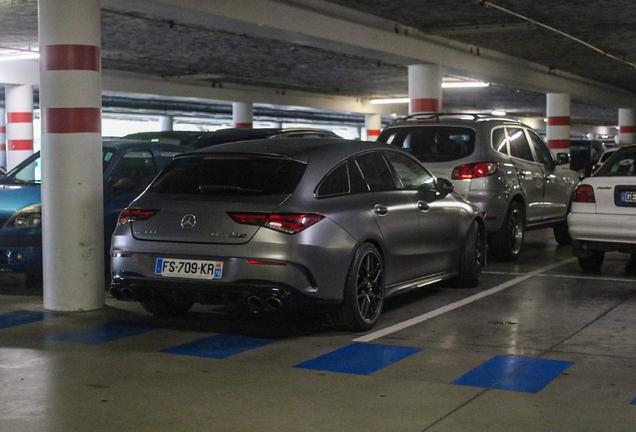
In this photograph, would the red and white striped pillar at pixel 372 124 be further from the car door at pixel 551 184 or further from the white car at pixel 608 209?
the white car at pixel 608 209

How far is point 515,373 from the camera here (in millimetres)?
6008

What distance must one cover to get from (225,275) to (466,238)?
10.7 feet

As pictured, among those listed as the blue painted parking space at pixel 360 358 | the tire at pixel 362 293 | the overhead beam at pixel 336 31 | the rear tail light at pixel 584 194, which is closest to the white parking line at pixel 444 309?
the tire at pixel 362 293

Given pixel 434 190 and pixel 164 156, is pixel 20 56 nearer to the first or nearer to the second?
pixel 164 156

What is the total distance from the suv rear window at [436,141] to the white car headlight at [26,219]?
4.32 meters

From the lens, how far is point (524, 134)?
12398 millimetres

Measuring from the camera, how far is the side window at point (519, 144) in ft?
39.2

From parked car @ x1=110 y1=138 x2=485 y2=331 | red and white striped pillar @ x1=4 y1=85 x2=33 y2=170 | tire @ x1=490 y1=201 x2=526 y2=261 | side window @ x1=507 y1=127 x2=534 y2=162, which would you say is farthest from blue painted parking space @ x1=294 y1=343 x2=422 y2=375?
red and white striped pillar @ x1=4 y1=85 x2=33 y2=170

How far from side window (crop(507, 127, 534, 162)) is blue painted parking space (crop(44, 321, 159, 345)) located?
5908 mm

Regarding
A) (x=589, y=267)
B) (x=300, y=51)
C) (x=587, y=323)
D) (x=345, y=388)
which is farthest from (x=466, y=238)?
(x=300, y=51)

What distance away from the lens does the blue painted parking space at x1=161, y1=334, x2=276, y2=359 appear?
667cm

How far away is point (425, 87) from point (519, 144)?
7.99 metres

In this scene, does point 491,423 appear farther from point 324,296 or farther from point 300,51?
point 300,51

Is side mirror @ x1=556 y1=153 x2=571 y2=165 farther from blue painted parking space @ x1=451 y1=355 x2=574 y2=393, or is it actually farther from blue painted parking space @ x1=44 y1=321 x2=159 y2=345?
blue painted parking space @ x1=44 y1=321 x2=159 y2=345
